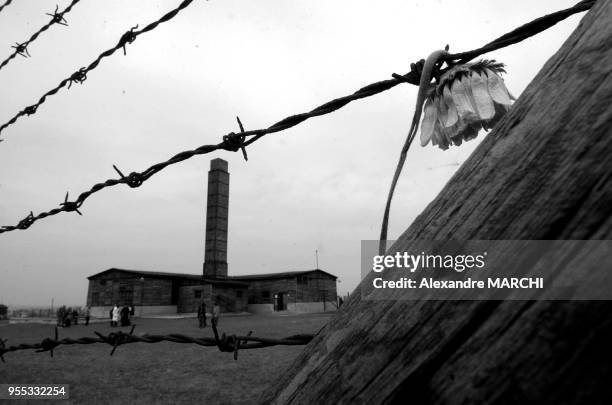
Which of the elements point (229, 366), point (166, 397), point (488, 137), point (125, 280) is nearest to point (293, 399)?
point (488, 137)

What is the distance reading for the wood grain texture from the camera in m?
0.32

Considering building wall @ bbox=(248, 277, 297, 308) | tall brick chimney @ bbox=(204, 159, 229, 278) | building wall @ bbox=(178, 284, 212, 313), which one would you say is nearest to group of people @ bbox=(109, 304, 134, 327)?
building wall @ bbox=(178, 284, 212, 313)

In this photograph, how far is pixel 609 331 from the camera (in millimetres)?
308

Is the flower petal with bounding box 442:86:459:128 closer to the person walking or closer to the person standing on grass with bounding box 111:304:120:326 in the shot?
the person standing on grass with bounding box 111:304:120:326

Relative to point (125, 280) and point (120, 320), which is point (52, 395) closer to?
point (120, 320)

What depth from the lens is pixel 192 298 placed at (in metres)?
27.5

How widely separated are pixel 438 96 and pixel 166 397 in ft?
16.5

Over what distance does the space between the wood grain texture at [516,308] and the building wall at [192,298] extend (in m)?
27.7

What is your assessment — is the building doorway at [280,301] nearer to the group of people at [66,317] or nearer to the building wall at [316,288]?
the building wall at [316,288]

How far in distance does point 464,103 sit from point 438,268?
0.44m

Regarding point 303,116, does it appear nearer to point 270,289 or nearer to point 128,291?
point 128,291

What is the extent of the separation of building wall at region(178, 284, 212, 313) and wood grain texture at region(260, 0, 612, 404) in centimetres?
2772

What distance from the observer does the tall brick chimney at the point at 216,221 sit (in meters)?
29.3

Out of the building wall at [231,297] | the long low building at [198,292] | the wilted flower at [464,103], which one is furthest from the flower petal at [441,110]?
the building wall at [231,297]
